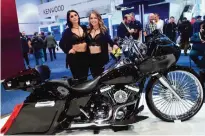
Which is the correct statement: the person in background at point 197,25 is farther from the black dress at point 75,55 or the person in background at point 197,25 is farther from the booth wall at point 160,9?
the black dress at point 75,55

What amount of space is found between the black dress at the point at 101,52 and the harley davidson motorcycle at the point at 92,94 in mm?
803

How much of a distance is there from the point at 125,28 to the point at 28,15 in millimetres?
1533

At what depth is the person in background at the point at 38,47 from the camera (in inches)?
144

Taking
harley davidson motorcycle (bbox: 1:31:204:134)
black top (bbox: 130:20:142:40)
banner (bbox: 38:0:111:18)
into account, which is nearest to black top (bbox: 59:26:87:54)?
banner (bbox: 38:0:111:18)

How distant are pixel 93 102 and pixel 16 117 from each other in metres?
0.81

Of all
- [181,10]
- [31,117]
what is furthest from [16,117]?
[181,10]

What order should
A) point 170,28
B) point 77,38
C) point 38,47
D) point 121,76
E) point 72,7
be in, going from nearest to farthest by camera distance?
point 121,76 < point 170,28 < point 77,38 < point 72,7 < point 38,47

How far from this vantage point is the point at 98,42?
334 centimetres

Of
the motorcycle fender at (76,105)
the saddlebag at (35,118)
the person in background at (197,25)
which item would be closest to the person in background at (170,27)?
the person in background at (197,25)

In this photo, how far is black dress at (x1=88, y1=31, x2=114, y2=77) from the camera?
131 inches

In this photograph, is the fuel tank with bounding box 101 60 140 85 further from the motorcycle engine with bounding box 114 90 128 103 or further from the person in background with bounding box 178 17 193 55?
the person in background with bounding box 178 17 193 55

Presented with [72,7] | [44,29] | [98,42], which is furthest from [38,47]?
[98,42]

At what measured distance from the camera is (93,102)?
2.52 meters

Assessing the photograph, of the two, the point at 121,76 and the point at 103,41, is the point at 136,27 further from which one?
the point at 121,76
